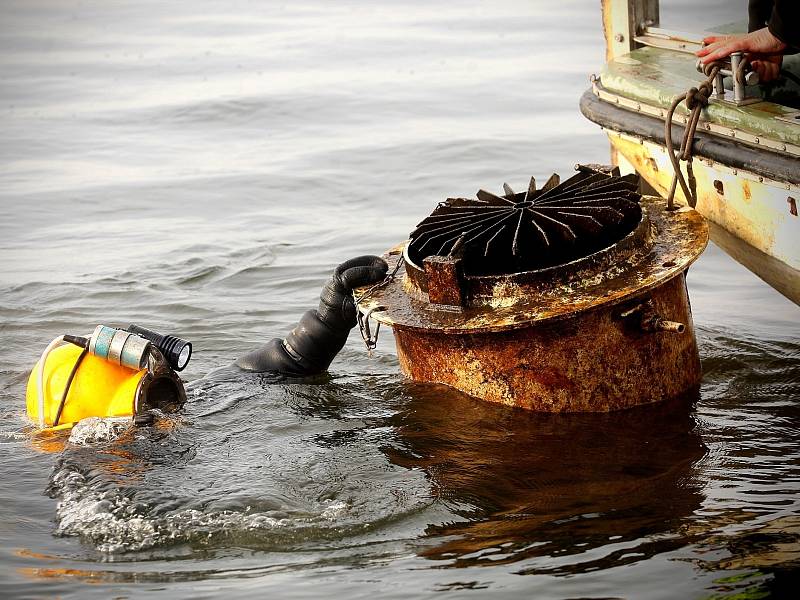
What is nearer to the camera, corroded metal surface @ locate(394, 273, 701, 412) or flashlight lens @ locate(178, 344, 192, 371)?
corroded metal surface @ locate(394, 273, 701, 412)

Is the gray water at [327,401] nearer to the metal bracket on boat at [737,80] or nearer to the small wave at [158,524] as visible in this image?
the small wave at [158,524]

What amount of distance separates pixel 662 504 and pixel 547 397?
750 mm

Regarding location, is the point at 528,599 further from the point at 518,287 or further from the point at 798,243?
the point at 798,243

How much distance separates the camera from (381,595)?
3389 millimetres

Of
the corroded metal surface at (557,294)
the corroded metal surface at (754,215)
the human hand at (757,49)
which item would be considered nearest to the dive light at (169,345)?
the corroded metal surface at (557,294)

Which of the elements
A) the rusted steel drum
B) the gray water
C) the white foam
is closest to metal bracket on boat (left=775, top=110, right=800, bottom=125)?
the rusted steel drum

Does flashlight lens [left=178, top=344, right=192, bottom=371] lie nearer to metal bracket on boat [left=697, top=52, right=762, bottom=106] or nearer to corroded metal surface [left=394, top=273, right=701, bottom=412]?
corroded metal surface [left=394, top=273, right=701, bottom=412]

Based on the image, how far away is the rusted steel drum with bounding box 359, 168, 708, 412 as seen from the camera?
13.8 ft

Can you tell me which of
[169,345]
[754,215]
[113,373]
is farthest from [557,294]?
[113,373]

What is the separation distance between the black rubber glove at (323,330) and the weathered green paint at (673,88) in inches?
68.1

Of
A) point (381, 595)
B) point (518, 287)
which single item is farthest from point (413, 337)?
point (381, 595)

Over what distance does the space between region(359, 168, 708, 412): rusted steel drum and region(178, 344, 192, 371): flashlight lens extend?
2.69 feet

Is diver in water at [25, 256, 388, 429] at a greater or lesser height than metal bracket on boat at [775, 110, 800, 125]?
lesser

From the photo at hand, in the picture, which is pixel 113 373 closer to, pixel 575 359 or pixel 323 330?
pixel 323 330
